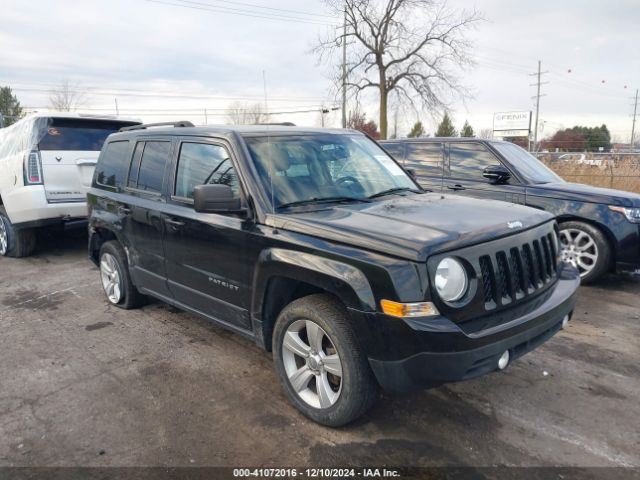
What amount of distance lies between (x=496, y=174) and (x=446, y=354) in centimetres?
442

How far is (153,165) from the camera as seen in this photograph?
175 inches

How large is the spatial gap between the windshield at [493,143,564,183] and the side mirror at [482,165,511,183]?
0.21 meters

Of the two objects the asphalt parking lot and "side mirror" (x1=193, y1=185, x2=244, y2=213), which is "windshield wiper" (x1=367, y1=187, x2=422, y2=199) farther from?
the asphalt parking lot

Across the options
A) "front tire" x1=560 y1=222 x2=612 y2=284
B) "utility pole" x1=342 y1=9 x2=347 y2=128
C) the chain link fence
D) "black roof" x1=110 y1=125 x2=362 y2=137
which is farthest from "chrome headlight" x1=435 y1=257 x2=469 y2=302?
"utility pole" x1=342 y1=9 x2=347 y2=128

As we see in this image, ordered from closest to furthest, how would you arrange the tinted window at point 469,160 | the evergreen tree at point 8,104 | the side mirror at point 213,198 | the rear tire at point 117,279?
the side mirror at point 213,198, the rear tire at point 117,279, the tinted window at point 469,160, the evergreen tree at point 8,104

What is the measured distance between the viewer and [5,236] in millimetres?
8047

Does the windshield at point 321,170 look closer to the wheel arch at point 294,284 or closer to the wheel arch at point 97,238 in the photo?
the wheel arch at point 294,284

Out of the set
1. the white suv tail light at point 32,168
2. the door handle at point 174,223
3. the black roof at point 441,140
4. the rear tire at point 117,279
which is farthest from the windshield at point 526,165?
the white suv tail light at point 32,168

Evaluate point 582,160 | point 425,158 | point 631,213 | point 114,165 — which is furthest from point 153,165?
point 582,160

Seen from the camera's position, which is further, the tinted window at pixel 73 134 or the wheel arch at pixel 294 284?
the tinted window at pixel 73 134

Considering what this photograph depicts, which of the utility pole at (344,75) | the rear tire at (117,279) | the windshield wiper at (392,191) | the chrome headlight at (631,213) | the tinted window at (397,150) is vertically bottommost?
the rear tire at (117,279)

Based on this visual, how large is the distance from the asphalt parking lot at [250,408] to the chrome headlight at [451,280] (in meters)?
0.97

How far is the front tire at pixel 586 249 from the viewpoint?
5.91 meters

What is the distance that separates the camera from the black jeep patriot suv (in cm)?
258
